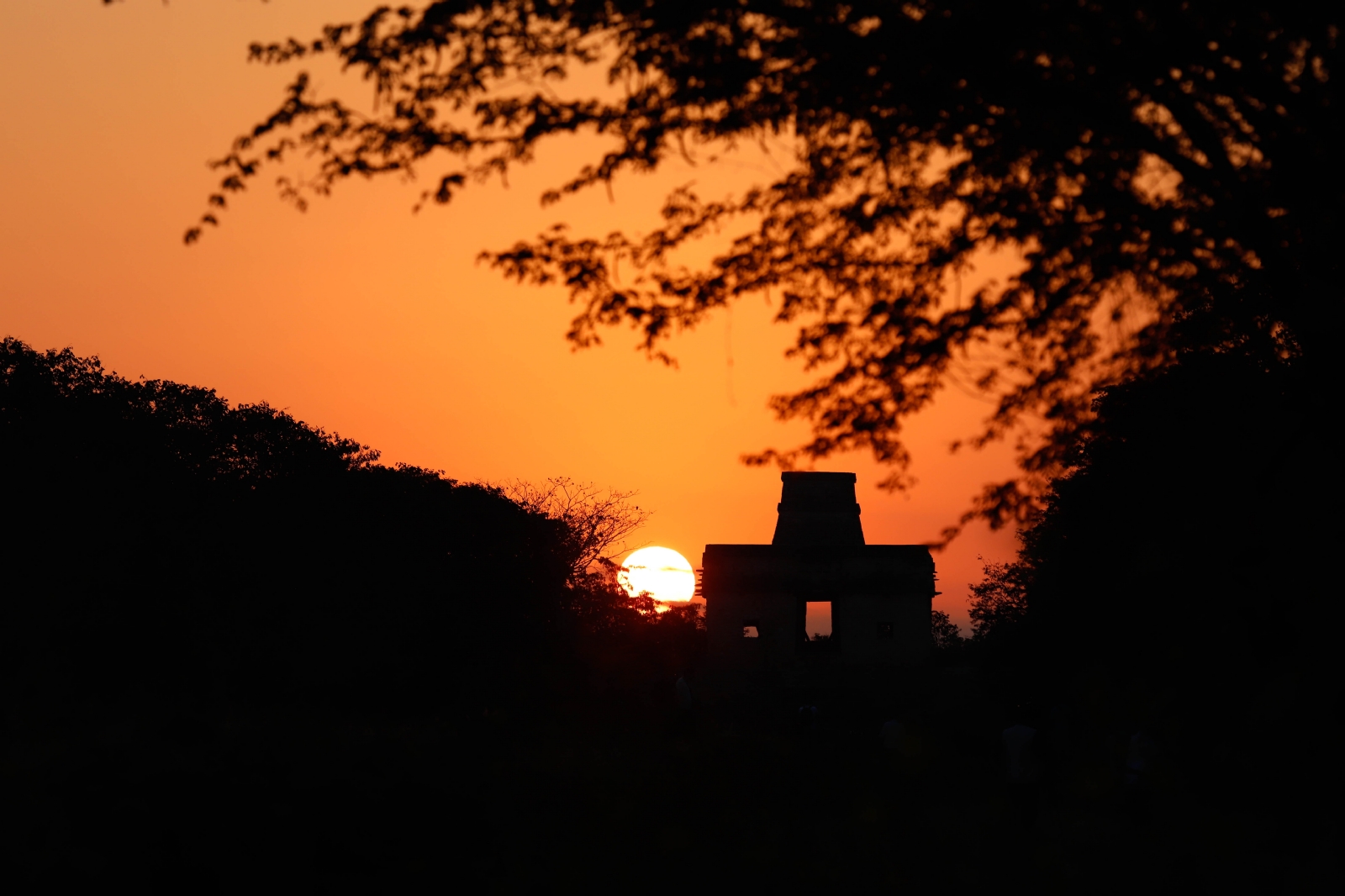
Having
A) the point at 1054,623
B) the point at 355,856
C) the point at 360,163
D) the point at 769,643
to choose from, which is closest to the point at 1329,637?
the point at 355,856

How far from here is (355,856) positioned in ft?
29.3

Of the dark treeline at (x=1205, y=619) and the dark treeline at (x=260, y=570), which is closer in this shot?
the dark treeline at (x=1205, y=619)

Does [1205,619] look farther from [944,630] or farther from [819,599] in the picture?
[944,630]

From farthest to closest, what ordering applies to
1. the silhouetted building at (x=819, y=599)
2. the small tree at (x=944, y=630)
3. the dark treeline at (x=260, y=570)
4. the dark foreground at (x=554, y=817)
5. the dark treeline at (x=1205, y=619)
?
the small tree at (x=944, y=630)
the silhouetted building at (x=819, y=599)
the dark treeline at (x=260, y=570)
the dark treeline at (x=1205, y=619)
the dark foreground at (x=554, y=817)

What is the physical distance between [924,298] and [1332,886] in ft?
19.7

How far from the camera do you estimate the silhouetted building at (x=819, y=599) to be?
44781 mm

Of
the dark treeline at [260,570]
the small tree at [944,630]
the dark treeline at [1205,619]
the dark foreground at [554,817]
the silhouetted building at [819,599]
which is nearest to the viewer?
the dark foreground at [554,817]

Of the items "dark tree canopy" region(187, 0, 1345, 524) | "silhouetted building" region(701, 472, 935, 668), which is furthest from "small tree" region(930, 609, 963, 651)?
"dark tree canopy" region(187, 0, 1345, 524)

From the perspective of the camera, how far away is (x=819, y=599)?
45.7 meters

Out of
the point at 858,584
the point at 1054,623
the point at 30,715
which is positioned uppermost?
the point at 858,584

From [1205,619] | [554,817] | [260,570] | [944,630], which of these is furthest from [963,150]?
[944,630]

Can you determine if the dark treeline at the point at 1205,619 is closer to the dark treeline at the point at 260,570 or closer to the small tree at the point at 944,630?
the dark treeline at the point at 260,570

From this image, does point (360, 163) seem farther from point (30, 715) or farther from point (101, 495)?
point (101, 495)

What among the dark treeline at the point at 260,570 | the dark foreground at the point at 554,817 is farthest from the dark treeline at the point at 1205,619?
the dark treeline at the point at 260,570
